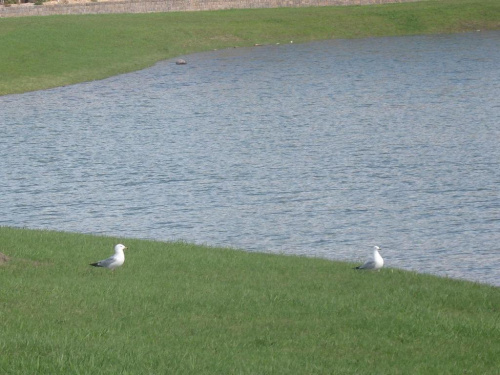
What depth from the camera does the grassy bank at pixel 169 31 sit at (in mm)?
63281

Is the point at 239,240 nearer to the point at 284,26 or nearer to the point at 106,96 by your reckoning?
the point at 106,96

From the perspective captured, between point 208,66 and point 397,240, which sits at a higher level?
point 397,240

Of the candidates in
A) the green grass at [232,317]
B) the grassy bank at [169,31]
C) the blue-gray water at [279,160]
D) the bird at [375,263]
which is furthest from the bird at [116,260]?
the grassy bank at [169,31]

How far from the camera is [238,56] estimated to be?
2822 inches

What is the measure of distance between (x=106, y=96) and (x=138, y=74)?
9.75m

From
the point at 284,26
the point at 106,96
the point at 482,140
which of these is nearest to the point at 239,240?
the point at 482,140

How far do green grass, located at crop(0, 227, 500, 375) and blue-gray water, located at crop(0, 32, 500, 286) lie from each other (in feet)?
12.0

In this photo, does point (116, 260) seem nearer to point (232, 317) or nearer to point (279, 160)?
point (232, 317)

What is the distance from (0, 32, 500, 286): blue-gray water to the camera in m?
23.5

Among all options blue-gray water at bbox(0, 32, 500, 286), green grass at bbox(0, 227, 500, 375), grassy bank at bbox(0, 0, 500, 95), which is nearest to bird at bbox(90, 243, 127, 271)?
green grass at bbox(0, 227, 500, 375)

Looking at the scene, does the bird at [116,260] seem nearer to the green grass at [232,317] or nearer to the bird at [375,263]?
the green grass at [232,317]

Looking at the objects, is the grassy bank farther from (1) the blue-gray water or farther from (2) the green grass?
(2) the green grass

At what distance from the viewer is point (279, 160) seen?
3388 cm

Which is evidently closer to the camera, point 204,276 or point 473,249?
point 204,276
